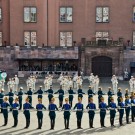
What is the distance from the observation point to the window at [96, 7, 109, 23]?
55094 millimetres

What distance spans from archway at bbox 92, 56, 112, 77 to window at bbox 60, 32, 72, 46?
520cm

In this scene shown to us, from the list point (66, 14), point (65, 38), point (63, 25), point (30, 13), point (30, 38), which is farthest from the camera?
point (30, 38)

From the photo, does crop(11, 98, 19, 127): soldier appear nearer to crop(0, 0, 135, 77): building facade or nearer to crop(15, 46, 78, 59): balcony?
crop(15, 46, 78, 59): balcony

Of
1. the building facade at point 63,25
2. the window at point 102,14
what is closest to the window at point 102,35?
the building facade at point 63,25

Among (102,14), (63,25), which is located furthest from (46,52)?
(102,14)

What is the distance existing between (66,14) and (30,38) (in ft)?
19.8

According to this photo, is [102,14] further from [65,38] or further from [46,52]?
[46,52]

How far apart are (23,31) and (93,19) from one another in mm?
9856

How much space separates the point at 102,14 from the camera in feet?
181

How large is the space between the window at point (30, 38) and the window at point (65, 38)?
12.3 ft

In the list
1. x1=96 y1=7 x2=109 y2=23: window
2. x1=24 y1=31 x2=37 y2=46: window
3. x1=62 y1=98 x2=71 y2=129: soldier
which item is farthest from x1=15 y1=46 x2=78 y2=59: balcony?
x1=62 y1=98 x2=71 y2=129: soldier

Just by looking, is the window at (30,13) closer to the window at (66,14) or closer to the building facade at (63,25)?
the building facade at (63,25)

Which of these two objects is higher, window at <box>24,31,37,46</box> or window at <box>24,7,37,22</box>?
window at <box>24,7,37,22</box>

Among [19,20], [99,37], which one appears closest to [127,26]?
[99,37]
